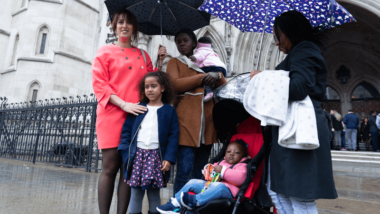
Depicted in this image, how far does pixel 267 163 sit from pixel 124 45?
64.8 inches

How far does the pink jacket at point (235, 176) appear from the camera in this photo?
6.43ft

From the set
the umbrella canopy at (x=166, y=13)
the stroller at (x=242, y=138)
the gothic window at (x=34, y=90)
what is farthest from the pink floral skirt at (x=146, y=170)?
the gothic window at (x=34, y=90)

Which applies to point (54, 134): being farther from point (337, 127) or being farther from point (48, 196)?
point (337, 127)

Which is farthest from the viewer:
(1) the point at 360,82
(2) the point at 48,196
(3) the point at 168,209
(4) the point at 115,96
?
(1) the point at 360,82

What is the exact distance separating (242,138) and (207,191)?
73 cm

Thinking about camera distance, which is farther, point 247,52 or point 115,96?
point 247,52

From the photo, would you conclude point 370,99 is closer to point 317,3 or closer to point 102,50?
point 317,3

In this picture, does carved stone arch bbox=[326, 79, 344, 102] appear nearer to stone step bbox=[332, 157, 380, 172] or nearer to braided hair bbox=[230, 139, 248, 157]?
stone step bbox=[332, 157, 380, 172]

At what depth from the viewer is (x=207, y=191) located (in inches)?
72.3

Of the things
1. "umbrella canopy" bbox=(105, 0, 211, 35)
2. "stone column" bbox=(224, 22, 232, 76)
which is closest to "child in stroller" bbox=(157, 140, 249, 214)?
"umbrella canopy" bbox=(105, 0, 211, 35)

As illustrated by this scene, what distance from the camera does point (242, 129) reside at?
2400 mm

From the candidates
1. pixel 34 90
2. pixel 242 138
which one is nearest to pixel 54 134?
pixel 242 138

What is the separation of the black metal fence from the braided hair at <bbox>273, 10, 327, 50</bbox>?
5349 mm

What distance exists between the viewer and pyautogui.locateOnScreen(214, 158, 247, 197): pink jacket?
6.43 feet
